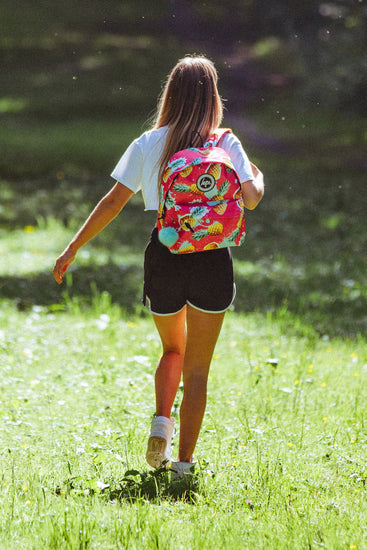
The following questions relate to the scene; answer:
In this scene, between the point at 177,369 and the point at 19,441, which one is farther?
the point at 19,441

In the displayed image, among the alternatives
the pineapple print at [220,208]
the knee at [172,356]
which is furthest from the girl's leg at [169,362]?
the pineapple print at [220,208]

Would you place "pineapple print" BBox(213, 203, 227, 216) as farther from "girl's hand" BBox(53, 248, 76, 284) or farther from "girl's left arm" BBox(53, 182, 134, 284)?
"girl's hand" BBox(53, 248, 76, 284)

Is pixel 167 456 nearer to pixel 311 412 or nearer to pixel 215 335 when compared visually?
pixel 215 335

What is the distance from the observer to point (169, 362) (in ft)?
12.2

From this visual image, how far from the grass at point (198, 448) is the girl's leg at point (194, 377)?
0.20 meters

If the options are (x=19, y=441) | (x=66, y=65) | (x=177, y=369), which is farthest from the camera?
(x=66, y=65)

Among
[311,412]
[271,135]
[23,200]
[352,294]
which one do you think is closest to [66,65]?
[271,135]

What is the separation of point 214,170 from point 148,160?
40 cm

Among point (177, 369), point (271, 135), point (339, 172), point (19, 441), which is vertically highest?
point (271, 135)

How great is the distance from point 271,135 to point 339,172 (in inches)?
182

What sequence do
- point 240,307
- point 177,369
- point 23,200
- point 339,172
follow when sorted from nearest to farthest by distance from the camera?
1. point 177,369
2. point 240,307
3. point 23,200
4. point 339,172

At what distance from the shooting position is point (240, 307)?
807 cm

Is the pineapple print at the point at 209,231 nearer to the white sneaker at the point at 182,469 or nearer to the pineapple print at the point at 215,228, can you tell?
the pineapple print at the point at 215,228

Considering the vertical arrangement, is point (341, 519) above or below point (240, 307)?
below
